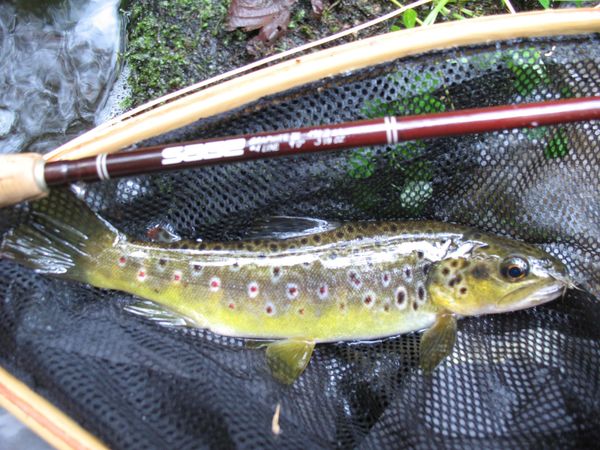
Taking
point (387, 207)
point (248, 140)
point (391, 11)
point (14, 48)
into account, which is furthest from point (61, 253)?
point (391, 11)

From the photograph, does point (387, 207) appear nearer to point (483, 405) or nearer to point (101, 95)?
point (483, 405)

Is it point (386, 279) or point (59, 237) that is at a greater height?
point (59, 237)

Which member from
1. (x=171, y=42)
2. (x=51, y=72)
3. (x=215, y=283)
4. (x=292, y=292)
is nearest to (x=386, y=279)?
(x=292, y=292)

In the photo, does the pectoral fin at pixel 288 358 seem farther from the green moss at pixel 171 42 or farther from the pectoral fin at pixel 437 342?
the green moss at pixel 171 42

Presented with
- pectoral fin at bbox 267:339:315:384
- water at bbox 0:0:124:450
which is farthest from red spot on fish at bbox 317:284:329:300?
water at bbox 0:0:124:450

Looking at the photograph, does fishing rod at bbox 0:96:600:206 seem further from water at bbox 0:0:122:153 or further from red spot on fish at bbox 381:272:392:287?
water at bbox 0:0:122:153

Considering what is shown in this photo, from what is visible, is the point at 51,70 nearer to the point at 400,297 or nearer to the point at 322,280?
the point at 322,280
